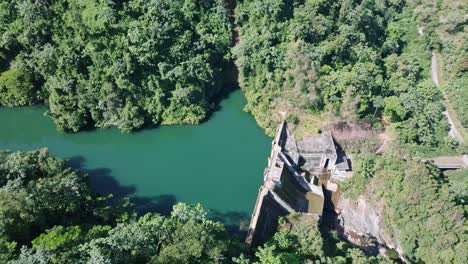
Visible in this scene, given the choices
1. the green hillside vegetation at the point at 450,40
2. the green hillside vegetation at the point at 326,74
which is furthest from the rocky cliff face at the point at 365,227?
the green hillside vegetation at the point at 450,40

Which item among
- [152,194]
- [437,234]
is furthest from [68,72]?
[437,234]

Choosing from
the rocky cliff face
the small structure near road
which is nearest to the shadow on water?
the rocky cliff face

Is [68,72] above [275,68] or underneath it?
underneath

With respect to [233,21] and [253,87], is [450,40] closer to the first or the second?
[253,87]

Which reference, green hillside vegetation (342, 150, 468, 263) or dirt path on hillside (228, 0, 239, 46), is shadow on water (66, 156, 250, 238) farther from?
dirt path on hillside (228, 0, 239, 46)

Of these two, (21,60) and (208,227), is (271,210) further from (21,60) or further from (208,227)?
(21,60)

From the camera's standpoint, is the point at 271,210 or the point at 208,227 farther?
the point at 271,210

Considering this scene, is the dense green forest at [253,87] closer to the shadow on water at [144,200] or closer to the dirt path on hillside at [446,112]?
the dirt path on hillside at [446,112]
